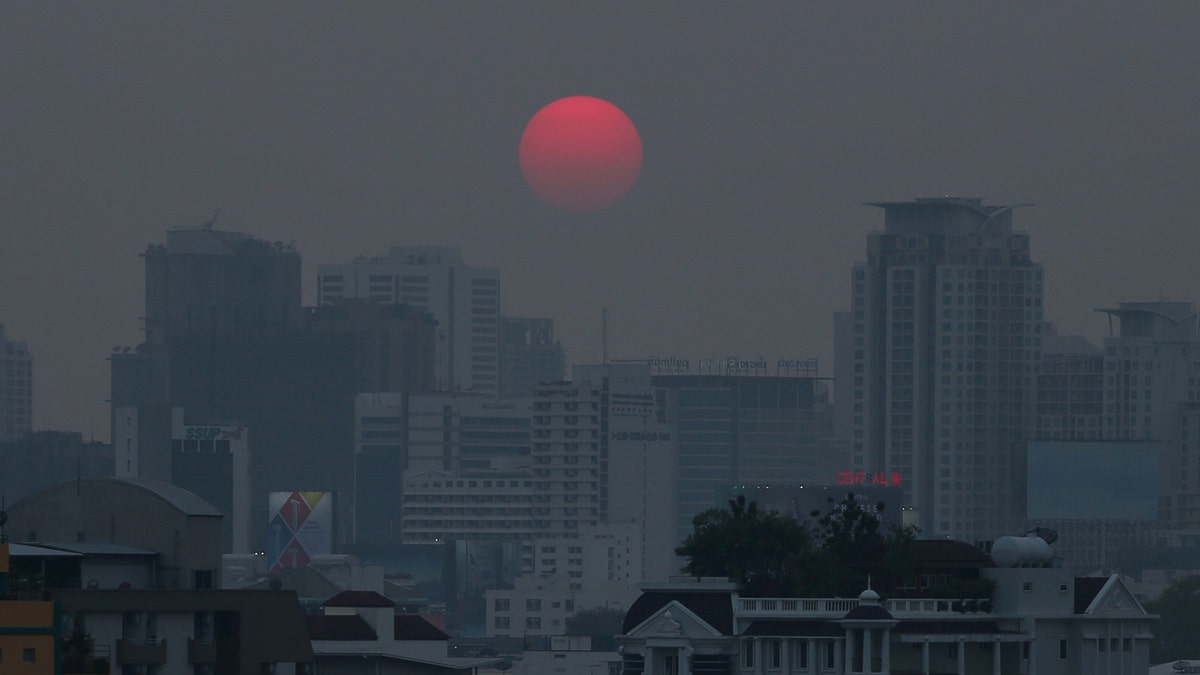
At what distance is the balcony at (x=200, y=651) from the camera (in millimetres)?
83875

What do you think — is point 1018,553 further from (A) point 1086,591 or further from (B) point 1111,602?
(B) point 1111,602

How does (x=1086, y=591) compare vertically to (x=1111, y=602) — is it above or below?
above

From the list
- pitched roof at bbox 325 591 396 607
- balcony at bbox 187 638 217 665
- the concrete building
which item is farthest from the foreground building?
pitched roof at bbox 325 591 396 607

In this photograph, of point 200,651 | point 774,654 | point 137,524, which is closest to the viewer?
point 200,651

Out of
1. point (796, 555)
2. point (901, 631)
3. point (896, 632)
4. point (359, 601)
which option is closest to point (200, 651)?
point (896, 632)

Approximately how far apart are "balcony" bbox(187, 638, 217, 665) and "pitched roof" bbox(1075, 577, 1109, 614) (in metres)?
24.9

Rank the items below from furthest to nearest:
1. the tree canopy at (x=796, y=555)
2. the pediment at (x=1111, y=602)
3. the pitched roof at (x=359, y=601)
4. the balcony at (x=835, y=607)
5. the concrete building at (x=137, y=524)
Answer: the pitched roof at (x=359, y=601)
the tree canopy at (x=796, y=555)
the pediment at (x=1111, y=602)
the balcony at (x=835, y=607)
the concrete building at (x=137, y=524)

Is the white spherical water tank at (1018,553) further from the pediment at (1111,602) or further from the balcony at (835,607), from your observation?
the pediment at (1111,602)

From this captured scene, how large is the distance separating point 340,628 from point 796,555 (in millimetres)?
27713

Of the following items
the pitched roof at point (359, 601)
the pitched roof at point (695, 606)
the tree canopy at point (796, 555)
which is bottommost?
the pitched roof at point (359, 601)

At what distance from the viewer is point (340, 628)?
124m

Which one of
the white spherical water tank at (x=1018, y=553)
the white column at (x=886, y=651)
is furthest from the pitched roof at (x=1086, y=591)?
the white column at (x=886, y=651)

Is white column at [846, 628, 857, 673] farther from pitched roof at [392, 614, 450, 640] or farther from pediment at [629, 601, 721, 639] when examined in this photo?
pitched roof at [392, 614, 450, 640]

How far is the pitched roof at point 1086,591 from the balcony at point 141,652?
26399 mm
